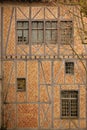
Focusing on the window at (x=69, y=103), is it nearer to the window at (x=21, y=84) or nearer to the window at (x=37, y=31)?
the window at (x=21, y=84)

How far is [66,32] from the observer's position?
17891 millimetres

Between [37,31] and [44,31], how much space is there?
320 millimetres

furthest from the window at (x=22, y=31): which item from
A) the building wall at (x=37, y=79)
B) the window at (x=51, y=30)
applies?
the window at (x=51, y=30)

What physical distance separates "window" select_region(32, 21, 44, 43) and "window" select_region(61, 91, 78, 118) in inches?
105

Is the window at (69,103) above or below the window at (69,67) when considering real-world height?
below

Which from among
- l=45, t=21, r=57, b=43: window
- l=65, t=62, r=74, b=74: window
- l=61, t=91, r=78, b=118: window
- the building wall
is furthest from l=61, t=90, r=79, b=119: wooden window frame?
l=45, t=21, r=57, b=43: window

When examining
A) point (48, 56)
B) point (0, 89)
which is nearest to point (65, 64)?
point (48, 56)

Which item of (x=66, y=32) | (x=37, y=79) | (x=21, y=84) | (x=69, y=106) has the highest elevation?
(x=66, y=32)

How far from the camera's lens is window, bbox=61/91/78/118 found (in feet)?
58.3

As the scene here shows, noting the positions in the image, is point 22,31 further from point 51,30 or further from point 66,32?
point 66,32

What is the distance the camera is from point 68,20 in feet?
58.5

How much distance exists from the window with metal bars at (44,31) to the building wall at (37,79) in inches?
9.7

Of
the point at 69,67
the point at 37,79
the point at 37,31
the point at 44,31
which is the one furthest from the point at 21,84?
the point at 44,31

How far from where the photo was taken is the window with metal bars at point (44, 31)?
58.3 feet
